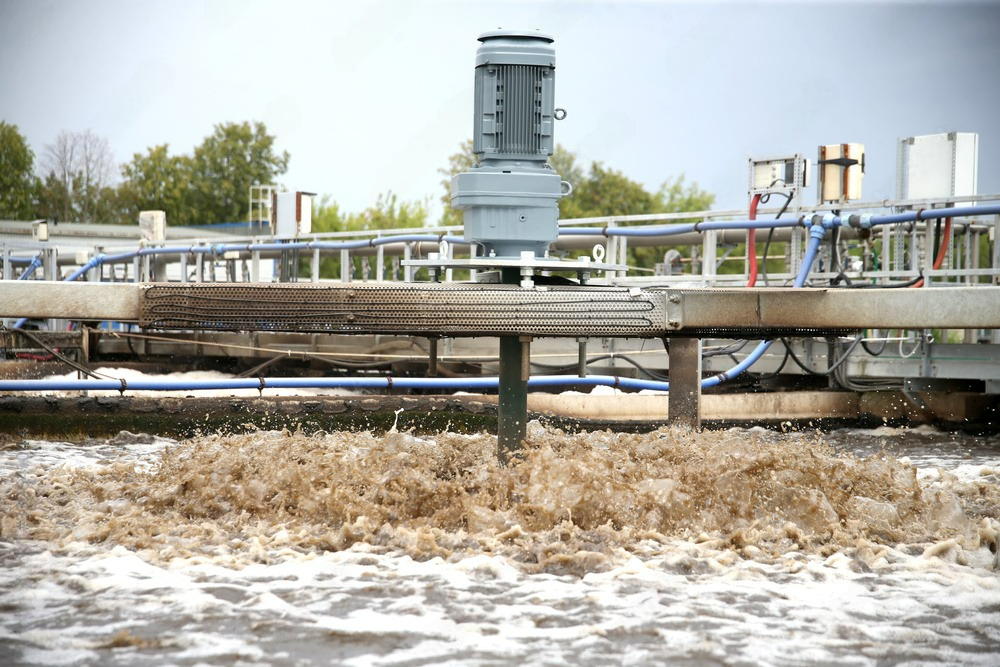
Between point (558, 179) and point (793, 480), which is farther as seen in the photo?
point (558, 179)

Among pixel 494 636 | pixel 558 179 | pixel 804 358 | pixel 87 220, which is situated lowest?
pixel 494 636

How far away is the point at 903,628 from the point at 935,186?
8.45 metres

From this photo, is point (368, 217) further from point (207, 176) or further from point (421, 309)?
point (421, 309)

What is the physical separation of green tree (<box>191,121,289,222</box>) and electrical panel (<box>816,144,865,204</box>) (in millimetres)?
48385

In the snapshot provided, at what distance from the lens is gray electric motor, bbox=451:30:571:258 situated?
21.8 ft

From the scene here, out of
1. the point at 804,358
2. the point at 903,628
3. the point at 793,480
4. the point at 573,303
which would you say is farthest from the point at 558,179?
the point at 804,358

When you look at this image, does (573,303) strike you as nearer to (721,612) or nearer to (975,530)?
(721,612)

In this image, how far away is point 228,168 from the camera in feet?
189

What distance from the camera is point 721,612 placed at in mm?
4320

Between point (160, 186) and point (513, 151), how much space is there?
53.1 meters

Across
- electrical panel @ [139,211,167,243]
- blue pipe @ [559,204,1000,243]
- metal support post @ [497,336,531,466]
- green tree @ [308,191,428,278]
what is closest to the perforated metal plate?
metal support post @ [497,336,531,466]

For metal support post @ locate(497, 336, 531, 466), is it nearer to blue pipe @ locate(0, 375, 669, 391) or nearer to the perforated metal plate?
the perforated metal plate

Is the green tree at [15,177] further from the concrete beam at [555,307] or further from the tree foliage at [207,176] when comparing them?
the concrete beam at [555,307]

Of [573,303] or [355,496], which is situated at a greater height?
[573,303]
